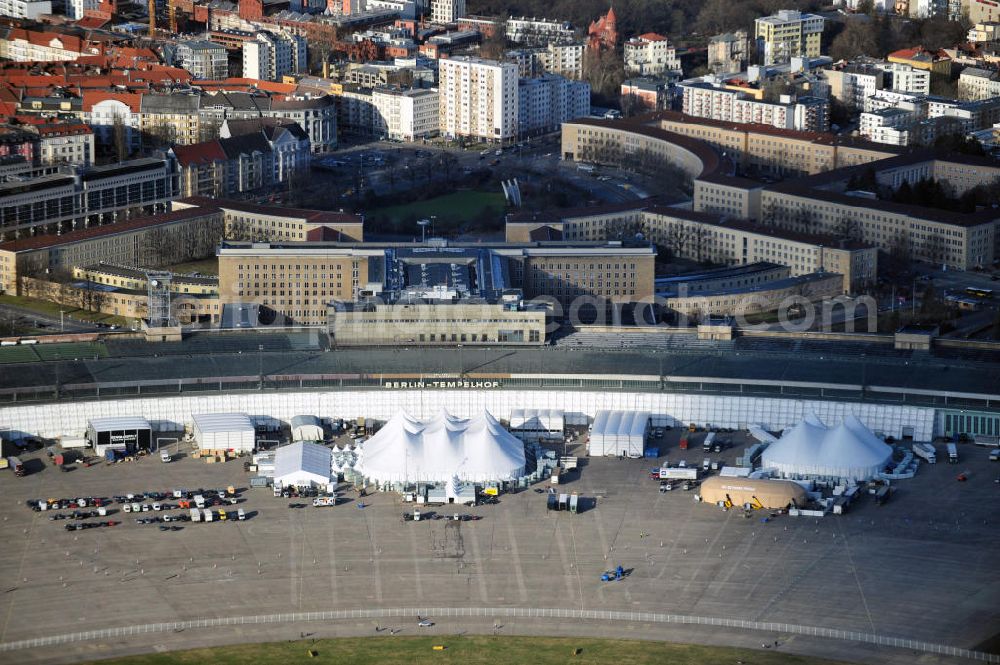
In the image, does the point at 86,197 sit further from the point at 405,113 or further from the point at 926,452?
the point at 926,452

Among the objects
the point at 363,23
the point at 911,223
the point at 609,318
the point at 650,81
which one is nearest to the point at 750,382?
the point at 609,318

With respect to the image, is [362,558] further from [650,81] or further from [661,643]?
[650,81]

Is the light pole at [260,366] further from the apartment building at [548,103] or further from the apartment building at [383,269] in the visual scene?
the apartment building at [548,103]

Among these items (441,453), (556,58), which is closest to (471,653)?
(441,453)

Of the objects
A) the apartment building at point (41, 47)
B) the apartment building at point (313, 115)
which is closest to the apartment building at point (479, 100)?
the apartment building at point (313, 115)

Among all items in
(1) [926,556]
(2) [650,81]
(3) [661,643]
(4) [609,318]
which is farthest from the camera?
(2) [650,81]

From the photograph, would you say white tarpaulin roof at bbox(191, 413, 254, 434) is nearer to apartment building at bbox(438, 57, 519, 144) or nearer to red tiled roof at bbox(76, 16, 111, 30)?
apartment building at bbox(438, 57, 519, 144)
